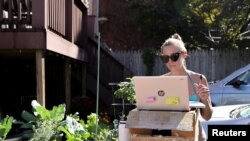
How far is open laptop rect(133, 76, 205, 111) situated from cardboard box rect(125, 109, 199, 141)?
1.8 inches

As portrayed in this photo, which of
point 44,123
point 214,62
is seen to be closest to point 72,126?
point 44,123

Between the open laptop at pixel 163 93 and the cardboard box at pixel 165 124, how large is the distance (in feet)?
0.15

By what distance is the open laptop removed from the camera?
9.96ft

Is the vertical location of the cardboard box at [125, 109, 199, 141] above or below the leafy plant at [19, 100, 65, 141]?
above

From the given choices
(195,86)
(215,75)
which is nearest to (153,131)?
(195,86)

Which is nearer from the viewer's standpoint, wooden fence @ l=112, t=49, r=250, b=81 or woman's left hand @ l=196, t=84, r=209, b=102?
woman's left hand @ l=196, t=84, r=209, b=102

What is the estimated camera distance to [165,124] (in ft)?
10.2

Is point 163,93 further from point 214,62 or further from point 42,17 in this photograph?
point 214,62

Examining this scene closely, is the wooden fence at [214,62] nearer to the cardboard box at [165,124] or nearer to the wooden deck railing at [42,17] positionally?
the wooden deck railing at [42,17]

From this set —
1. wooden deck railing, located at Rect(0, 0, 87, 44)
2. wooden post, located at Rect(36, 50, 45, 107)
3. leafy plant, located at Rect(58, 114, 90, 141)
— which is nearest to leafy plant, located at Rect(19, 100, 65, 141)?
leafy plant, located at Rect(58, 114, 90, 141)

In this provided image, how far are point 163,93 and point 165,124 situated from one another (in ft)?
0.67

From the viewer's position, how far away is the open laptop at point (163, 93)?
120 inches

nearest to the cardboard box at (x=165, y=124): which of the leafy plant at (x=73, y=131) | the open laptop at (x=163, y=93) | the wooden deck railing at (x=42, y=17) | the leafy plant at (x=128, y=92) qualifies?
the open laptop at (x=163, y=93)

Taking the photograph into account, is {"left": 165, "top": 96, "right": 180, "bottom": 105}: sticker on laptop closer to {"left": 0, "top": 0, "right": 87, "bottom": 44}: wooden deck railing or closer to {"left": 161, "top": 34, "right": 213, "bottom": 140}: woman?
{"left": 161, "top": 34, "right": 213, "bottom": 140}: woman
